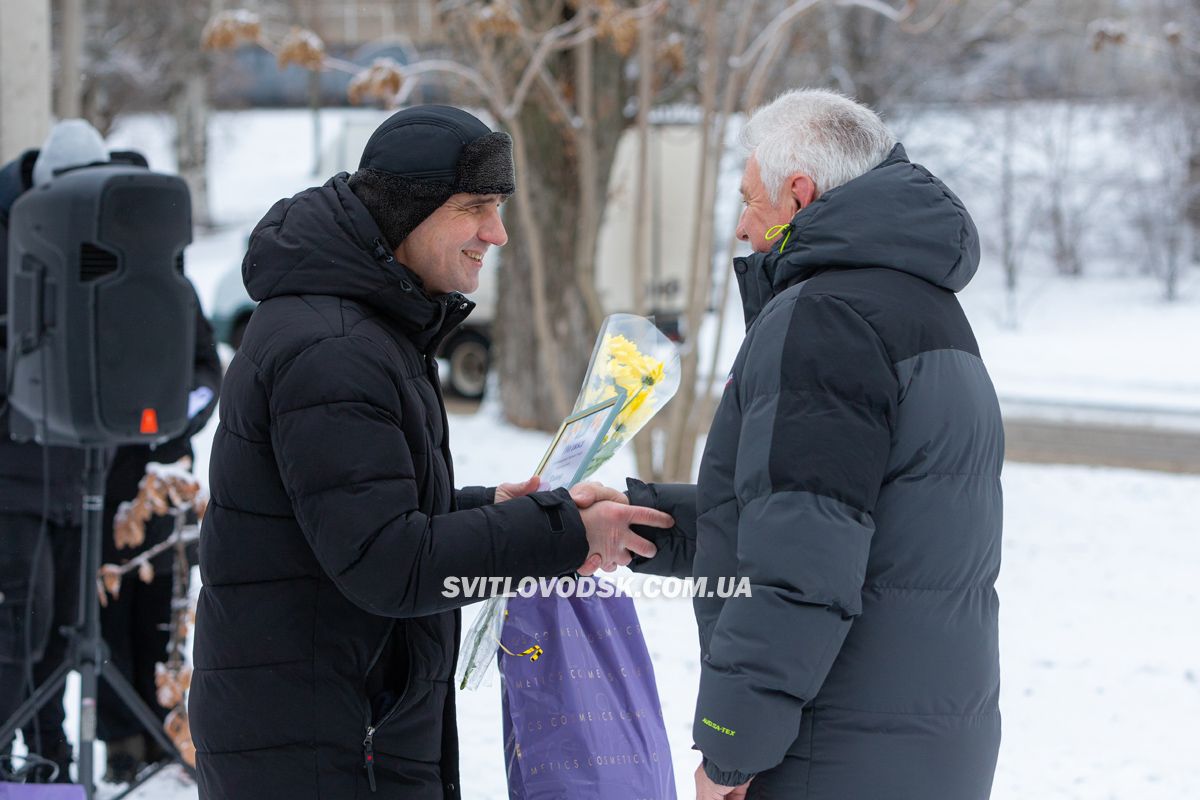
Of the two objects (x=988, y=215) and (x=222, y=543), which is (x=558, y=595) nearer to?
(x=222, y=543)

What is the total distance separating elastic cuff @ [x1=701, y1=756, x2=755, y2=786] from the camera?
6.28 ft

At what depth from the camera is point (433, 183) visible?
1.99 m

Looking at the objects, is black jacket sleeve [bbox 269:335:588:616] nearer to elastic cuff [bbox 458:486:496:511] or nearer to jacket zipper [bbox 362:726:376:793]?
jacket zipper [bbox 362:726:376:793]

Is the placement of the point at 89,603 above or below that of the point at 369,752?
below

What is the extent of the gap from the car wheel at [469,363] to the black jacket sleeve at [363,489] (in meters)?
10.1

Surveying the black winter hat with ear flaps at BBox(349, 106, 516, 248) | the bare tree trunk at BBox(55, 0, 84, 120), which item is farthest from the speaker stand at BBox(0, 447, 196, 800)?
the bare tree trunk at BBox(55, 0, 84, 120)

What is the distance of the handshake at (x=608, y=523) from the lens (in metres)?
2.12

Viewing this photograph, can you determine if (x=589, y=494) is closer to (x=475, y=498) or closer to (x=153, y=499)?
(x=475, y=498)

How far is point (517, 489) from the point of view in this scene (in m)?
2.38

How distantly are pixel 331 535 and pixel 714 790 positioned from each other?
732mm

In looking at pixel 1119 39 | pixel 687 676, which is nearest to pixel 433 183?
pixel 687 676

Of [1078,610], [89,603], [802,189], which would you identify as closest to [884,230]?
[802,189]

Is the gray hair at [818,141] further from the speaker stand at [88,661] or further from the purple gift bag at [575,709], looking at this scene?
the speaker stand at [88,661]

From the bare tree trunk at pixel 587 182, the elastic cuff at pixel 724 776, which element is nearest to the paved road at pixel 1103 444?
the bare tree trunk at pixel 587 182
